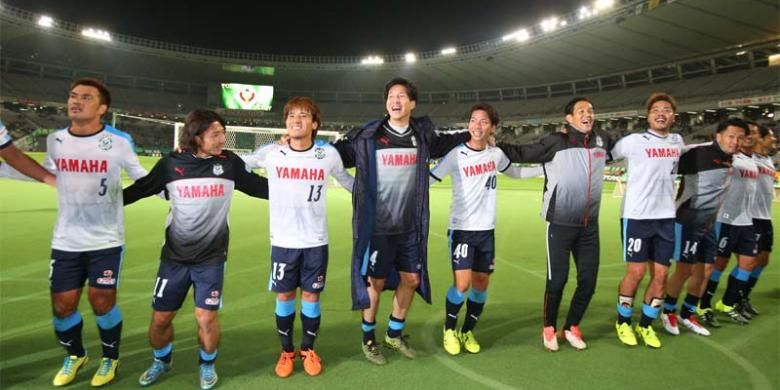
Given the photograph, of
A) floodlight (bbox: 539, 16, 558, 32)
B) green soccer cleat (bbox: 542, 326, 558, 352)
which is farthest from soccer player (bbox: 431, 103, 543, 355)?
floodlight (bbox: 539, 16, 558, 32)

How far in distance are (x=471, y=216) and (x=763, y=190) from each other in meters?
3.90

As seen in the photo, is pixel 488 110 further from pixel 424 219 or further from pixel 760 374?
pixel 760 374

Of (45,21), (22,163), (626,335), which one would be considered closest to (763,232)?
(626,335)

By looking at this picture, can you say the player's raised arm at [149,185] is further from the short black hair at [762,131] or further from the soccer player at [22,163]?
the short black hair at [762,131]

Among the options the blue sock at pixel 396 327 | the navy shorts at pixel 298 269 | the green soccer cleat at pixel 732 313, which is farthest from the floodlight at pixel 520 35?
the navy shorts at pixel 298 269

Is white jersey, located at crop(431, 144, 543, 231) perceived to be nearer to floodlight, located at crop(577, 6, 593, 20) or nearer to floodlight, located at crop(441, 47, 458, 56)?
floodlight, located at crop(577, 6, 593, 20)

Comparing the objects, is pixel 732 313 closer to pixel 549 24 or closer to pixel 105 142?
pixel 105 142

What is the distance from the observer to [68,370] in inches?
135

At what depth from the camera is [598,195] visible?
14.4 ft

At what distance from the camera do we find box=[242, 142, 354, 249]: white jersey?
11.9 ft

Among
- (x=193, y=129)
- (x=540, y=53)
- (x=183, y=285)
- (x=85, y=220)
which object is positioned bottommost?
(x=183, y=285)

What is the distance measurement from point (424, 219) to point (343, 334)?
1.45 metres

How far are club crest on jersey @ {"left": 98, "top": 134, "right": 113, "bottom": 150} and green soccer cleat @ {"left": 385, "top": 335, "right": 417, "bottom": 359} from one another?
2733 mm

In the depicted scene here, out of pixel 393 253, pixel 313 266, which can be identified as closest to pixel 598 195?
pixel 393 253
